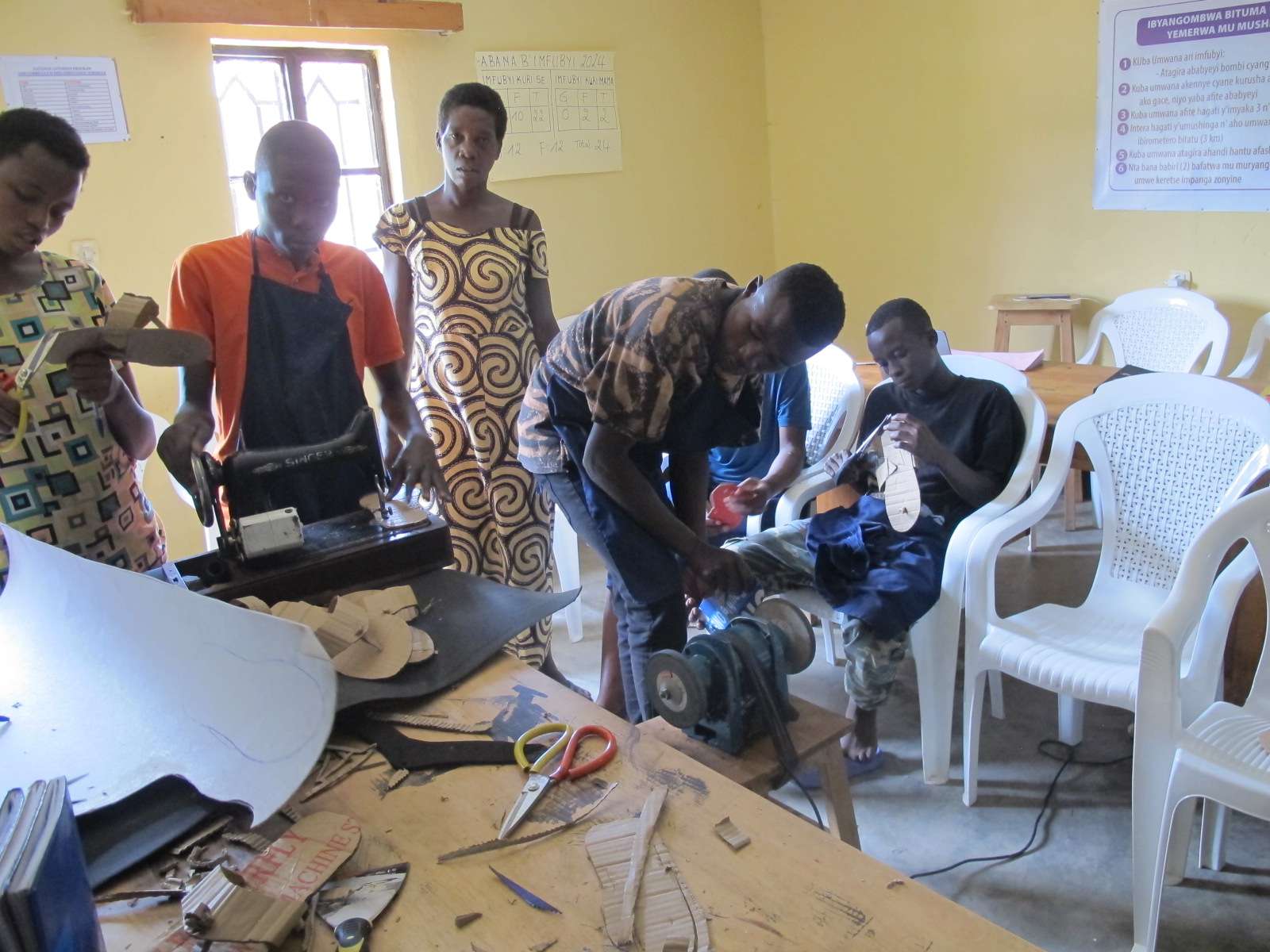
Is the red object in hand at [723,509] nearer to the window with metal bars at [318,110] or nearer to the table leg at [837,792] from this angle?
the table leg at [837,792]

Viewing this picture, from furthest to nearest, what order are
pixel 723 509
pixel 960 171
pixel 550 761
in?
pixel 960 171 → pixel 723 509 → pixel 550 761

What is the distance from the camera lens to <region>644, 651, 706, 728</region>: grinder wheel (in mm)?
1296

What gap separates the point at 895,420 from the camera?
2.38 meters

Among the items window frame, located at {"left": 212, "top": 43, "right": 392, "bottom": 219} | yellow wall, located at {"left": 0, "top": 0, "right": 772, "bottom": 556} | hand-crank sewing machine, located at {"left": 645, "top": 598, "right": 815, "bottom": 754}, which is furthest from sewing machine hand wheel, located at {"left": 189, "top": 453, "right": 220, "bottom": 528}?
window frame, located at {"left": 212, "top": 43, "right": 392, "bottom": 219}

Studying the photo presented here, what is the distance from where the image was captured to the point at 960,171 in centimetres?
459

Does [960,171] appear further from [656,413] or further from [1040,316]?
[656,413]

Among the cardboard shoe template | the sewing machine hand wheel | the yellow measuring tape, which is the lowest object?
the cardboard shoe template

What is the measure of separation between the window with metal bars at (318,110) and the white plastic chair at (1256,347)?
320 cm

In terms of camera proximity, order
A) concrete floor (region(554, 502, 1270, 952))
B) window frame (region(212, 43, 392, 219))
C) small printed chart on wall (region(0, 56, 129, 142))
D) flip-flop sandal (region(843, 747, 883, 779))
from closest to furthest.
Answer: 1. concrete floor (region(554, 502, 1270, 952))
2. flip-flop sandal (region(843, 747, 883, 779))
3. small printed chart on wall (region(0, 56, 129, 142))
4. window frame (region(212, 43, 392, 219))

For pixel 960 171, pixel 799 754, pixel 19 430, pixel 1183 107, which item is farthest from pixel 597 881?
pixel 960 171

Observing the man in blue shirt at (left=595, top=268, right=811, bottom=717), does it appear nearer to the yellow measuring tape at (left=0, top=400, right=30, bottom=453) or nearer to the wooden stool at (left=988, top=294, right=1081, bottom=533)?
the yellow measuring tape at (left=0, top=400, right=30, bottom=453)

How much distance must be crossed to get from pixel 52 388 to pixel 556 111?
3033 millimetres

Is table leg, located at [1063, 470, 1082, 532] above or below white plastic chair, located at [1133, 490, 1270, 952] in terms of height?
below

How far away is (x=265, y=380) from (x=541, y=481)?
575mm
